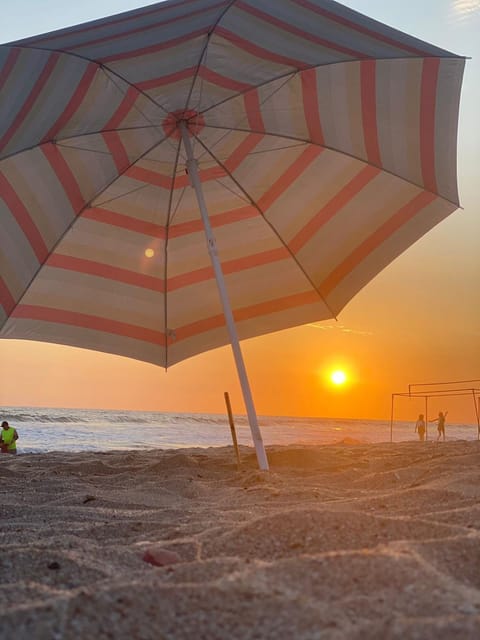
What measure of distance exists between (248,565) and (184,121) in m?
3.77

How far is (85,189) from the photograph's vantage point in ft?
15.6

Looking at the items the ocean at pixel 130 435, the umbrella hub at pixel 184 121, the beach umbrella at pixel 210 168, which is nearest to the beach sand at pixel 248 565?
the beach umbrella at pixel 210 168

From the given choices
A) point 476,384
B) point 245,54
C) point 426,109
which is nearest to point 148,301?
point 245,54

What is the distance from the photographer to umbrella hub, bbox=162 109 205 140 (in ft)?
14.7

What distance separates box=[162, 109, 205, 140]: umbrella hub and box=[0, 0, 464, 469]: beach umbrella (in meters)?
0.02

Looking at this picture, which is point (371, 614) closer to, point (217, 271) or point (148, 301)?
point (217, 271)

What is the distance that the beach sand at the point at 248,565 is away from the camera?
120 centimetres

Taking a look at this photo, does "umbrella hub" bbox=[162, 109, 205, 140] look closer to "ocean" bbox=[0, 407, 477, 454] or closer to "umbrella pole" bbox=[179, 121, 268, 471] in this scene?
"umbrella pole" bbox=[179, 121, 268, 471]

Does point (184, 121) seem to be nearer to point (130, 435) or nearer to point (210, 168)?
point (210, 168)

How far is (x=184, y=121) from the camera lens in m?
4.52

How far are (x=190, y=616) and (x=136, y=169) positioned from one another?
423cm

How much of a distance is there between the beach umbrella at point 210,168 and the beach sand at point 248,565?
1.51m

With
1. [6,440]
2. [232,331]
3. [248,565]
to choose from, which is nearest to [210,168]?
[232,331]

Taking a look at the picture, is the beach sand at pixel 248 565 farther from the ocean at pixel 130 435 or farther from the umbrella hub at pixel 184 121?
the ocean at pixel 130 435
